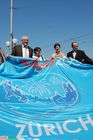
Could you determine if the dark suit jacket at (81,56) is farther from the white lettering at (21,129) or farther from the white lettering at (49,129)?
the white lettering at (21,129)

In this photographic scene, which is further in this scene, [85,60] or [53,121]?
[85,60]

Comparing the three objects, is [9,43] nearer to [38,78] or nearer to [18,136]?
[38,78]

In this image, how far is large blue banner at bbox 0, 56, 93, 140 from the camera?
6.12 meters

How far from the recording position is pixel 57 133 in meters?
6.04

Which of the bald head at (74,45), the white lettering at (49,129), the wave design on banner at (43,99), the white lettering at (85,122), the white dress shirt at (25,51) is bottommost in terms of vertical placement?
the white lettering at (49,129)

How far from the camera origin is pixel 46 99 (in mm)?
7230

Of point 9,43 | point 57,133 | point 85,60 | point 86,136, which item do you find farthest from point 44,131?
point 9,43

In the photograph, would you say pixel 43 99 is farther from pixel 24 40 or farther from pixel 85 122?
pixel 24 40

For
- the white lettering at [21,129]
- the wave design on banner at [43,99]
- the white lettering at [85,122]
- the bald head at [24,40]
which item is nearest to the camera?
the white lettering at [21,129]

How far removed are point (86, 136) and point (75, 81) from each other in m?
1.94

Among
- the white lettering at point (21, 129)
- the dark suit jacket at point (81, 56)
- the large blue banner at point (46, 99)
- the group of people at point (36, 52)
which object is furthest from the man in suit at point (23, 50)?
the white lettering at point (21, 129)

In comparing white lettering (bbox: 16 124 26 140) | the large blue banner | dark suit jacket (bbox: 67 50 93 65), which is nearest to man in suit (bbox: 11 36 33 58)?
the large blue banner

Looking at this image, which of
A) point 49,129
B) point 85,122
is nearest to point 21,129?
point 49,129

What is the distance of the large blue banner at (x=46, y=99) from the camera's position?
241 inches
